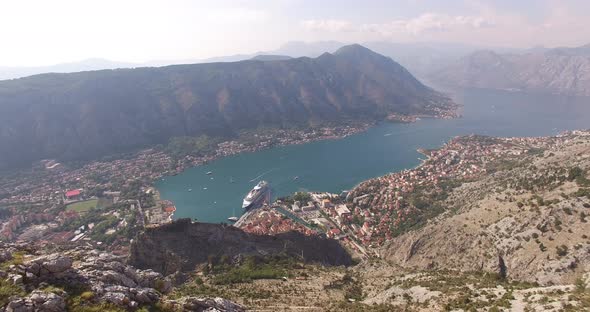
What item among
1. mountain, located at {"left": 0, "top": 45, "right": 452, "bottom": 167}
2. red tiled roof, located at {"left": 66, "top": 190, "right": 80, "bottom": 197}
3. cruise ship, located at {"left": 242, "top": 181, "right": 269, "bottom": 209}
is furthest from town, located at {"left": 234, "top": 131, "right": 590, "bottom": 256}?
mountain, located at {"left": 0, "top": 45, "right": 452, "bottom": 167}

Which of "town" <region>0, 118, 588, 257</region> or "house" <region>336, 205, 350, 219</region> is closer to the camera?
"town" <region>0, 118, 588, 257</region>

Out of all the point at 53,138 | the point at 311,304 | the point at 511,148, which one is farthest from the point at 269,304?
the point at 53,138

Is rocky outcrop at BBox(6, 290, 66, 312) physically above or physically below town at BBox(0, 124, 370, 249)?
above

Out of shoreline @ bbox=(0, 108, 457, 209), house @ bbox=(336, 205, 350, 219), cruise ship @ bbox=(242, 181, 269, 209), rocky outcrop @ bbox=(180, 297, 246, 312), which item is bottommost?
house @ bbox=(336, 205, 350, 219)

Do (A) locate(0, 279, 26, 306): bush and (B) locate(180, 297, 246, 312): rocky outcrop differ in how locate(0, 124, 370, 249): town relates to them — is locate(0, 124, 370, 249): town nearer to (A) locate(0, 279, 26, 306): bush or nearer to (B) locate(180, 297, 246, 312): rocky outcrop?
(B) locate(180, 297, 246, 312): rocky outcrop

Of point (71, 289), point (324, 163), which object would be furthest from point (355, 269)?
point (324, 163)

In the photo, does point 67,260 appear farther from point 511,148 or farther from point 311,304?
point 511,148

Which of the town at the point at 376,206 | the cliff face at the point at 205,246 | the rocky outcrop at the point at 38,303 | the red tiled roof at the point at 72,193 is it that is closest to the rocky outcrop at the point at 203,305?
the rocky outcrop at the point at 38,303
